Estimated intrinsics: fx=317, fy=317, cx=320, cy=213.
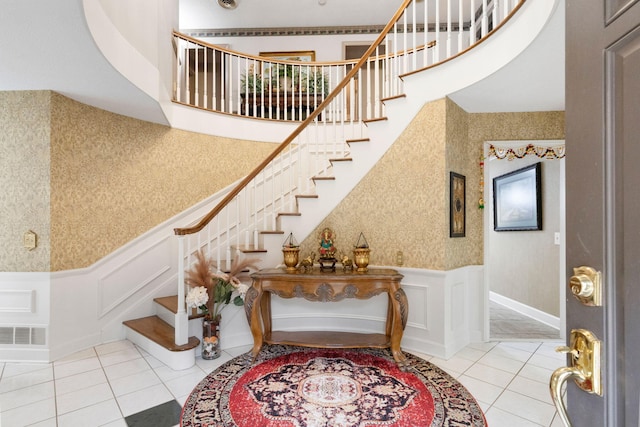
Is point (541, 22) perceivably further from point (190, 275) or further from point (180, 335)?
point (180, 335)

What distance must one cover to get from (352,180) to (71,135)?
2.76 m

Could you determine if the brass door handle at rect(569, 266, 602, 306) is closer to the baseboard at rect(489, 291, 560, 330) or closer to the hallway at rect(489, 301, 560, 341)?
the hallway at rect(489, 301, 560, 341)

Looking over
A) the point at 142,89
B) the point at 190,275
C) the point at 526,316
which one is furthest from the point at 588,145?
the point at 526,316

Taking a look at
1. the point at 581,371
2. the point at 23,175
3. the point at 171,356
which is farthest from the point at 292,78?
the point at 581,371

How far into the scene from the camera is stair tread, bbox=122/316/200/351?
2.72m

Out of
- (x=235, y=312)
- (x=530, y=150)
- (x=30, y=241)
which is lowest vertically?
(x=235, y=312)

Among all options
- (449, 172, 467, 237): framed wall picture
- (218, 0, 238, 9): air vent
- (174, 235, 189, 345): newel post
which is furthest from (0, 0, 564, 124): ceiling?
(218, 0, 238, 9): air vent

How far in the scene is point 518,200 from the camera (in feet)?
14.7

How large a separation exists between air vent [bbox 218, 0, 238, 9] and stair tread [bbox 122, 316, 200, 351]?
486 cm

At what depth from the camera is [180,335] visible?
2.73 m

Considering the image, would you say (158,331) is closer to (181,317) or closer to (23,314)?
(181,317)

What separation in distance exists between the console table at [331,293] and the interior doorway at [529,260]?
125cm

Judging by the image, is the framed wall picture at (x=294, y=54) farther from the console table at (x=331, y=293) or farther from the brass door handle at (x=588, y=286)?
the brass door handle at (x=588, y=286)

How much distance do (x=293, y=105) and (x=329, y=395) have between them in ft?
12.3
